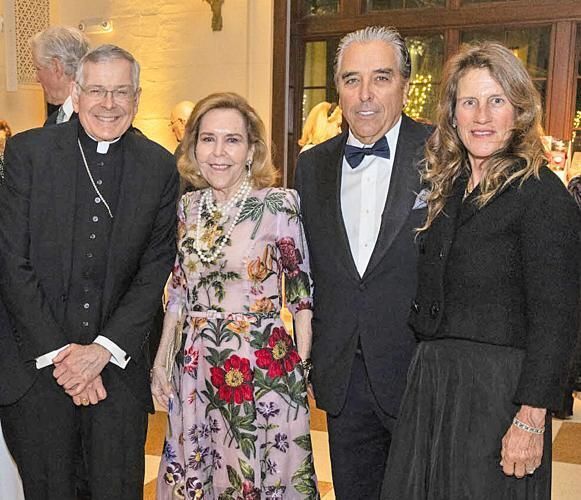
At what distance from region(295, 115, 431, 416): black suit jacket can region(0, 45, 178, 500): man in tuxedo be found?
0.54 m

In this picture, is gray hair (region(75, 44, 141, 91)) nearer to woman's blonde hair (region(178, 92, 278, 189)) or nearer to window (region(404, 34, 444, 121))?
woman's blonde hair (region(178, 92, 278, 189))

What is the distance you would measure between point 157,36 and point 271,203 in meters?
6.50

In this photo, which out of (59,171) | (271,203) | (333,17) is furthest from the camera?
(333,17)

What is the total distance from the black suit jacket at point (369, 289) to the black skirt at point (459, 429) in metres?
0.25

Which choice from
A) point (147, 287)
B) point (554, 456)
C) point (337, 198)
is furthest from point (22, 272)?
point (554, 456)

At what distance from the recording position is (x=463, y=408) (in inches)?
77.2

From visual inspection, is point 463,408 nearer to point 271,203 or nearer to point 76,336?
point 271,203

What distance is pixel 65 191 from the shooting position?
90.0 inches

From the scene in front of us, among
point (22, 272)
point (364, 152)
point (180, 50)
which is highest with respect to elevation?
point (180, 50)

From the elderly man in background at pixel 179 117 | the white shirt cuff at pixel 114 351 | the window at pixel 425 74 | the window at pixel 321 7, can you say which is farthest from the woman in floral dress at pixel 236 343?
the window at pixel 321 7

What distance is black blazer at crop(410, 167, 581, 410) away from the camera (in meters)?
1.84

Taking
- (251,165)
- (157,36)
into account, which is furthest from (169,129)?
(251,165)

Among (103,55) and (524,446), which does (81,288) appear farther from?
(524,446)

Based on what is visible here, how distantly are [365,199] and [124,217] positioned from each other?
77cm
